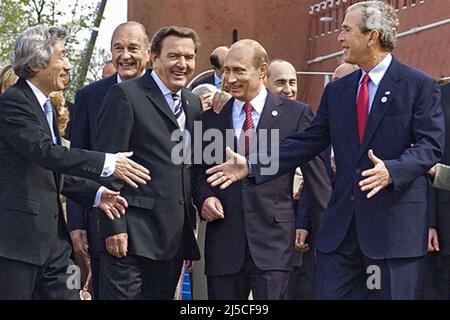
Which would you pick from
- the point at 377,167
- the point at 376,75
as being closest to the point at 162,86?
the point at 376,75

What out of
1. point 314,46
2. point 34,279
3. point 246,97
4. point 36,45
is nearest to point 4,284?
point 34,279

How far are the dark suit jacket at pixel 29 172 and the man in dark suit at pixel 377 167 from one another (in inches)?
36.3

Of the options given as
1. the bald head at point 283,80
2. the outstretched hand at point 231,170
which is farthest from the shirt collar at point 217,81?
the outstretched hand at point 231,170

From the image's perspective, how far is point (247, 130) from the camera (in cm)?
721

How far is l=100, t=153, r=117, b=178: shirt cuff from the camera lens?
6.66m

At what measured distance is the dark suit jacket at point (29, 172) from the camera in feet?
21.1

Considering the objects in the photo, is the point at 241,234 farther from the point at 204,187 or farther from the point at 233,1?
the point at 233,1

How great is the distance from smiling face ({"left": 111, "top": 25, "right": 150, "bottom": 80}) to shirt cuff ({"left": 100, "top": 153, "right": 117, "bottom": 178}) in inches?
60.6

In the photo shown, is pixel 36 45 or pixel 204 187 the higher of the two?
pixel 36 45

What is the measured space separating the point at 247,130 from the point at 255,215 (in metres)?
0.52

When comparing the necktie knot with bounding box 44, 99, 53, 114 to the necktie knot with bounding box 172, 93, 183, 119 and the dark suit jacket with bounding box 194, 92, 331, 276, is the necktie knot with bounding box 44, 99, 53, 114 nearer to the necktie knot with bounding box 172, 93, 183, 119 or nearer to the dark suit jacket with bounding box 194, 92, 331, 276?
the necktie knot with bounding box 172, 93, 183, 119

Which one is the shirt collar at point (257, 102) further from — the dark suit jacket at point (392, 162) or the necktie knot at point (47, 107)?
the necktie knot at point (47, 107)
